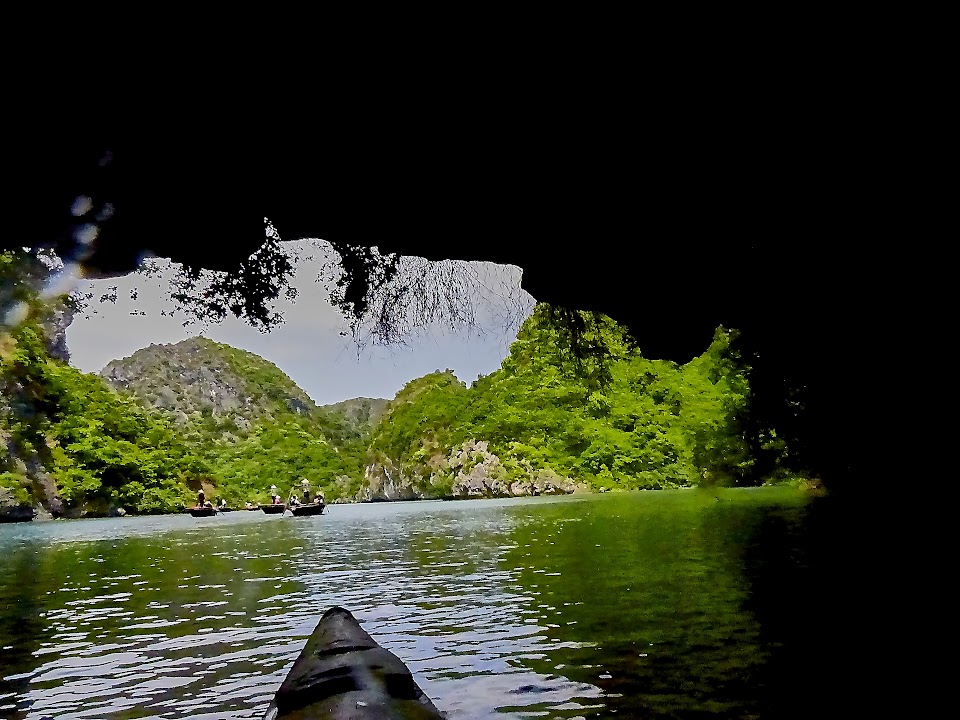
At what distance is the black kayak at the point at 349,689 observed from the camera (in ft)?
17.3

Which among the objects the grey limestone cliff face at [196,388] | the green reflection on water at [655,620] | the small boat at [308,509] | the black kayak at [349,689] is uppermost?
the grey limestone cliff face at [196,388]

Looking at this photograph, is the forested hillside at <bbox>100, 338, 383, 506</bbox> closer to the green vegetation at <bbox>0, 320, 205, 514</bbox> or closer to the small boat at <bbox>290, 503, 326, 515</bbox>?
the green vegetation at <bbox>0, 320, 205, 514</bbox>

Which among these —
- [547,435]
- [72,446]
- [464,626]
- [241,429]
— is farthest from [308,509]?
[241,429]

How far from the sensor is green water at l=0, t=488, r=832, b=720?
7.25 m

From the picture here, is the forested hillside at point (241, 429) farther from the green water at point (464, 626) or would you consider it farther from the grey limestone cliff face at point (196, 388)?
the green water at point (464, 626)

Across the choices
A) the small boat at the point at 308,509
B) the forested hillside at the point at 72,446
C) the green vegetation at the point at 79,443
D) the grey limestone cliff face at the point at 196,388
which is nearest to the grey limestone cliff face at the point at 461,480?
the green vegetation at the point at 79,443

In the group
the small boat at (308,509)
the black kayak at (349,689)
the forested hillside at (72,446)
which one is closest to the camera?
the black kayak at (349,689)

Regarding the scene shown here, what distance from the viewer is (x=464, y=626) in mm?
10773

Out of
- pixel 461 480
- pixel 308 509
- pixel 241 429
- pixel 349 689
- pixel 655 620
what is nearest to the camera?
pixel 349 689

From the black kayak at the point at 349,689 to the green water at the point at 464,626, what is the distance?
0.95m

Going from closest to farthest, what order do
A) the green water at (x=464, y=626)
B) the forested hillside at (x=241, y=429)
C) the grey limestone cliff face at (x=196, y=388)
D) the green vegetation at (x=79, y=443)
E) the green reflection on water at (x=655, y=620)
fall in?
the green reflection on water at (x=655, y=620) < the green water at (x=464, y=626) < the green vegetation at (x=79, y=443) < the forested hillside at (x=241, y=429) < the grey limestone cliff face at (x=196, y=388)

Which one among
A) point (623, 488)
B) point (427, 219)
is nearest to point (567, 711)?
point (427, 219)

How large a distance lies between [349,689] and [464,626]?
17.5 ft

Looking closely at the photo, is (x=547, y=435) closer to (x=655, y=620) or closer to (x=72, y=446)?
(x=72, y=446)
